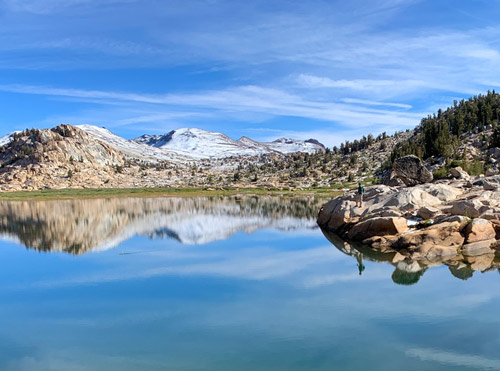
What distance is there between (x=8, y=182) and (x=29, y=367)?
12868 centimetres

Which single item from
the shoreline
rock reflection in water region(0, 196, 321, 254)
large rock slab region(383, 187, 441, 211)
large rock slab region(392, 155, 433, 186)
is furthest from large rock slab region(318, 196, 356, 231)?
the shoreline

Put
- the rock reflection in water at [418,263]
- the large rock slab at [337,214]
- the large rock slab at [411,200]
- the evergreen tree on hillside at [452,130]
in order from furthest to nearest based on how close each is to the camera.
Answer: the evergreen tree on hillside at [452,130]
the large rock slab at [337,214]
the large rock slab at [411,200]
the rock reflection in water at [418,263]

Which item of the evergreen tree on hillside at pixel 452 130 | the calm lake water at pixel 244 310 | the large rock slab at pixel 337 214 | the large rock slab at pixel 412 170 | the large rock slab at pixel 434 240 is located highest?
the evergreen tree on hillside at pixel 452 130

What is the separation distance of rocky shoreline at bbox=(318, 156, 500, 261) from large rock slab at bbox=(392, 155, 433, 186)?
28.0ft

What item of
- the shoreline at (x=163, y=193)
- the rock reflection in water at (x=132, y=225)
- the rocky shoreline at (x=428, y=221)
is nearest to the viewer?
the rocky shoreline at (x=428, y=221)

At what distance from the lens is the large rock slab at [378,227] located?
1117 inches

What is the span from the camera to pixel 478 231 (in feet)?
87.3

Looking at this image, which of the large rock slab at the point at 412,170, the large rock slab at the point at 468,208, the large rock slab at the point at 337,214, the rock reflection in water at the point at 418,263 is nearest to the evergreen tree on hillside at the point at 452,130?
the large rock slab at the point at 412,170

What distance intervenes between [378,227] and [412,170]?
19.6 meters

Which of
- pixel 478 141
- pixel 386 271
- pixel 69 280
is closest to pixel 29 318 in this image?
pixel 69 280

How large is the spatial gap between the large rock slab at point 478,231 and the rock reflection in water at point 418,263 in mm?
1222

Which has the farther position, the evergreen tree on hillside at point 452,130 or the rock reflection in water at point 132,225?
the evergreen tree on hillside at point 452,130

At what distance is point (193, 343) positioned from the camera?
14.6m

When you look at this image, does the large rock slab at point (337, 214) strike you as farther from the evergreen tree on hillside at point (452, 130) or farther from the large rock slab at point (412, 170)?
the evergreen tree on hillside at point (452, 130)
